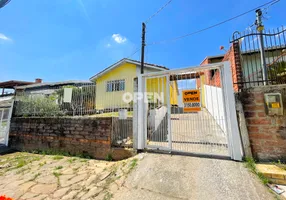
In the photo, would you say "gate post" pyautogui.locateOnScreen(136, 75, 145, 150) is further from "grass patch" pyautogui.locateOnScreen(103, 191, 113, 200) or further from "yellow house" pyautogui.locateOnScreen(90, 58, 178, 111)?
"grass patch" pyautogui.locateOnScreen(103, 191, 113, 200)

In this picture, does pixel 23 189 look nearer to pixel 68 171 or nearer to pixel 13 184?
pixel 13 184

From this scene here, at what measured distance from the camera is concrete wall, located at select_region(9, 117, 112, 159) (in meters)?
4.50

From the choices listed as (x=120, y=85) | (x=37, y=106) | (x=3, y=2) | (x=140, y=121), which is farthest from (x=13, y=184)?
(x=120, y=85)

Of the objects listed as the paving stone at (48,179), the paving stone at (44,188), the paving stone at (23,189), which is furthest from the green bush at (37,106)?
the paving stone at (44,188)

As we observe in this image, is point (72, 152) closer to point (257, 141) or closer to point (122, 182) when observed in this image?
point (122, 182)

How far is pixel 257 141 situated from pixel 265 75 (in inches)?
86.0

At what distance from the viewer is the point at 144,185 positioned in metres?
2.56

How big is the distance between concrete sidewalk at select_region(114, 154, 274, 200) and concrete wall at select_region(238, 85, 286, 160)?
0.67 meters

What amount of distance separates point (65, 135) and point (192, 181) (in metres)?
4.95

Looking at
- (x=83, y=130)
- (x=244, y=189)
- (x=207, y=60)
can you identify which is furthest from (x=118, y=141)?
(x=207, y=60)

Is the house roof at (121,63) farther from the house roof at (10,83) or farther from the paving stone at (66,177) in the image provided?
the house roof at (10,83)

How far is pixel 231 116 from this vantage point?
10.0 feet

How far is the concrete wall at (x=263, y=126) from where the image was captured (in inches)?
112

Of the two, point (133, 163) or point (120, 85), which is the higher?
point (120, 85)
